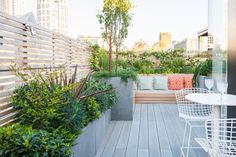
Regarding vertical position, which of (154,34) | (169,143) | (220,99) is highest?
(154,34)

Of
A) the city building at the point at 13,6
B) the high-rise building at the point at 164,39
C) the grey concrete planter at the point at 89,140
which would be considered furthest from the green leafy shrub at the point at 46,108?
the high-rise building at the point at 164,39

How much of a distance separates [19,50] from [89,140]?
1.41m

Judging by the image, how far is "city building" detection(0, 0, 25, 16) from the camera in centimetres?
676

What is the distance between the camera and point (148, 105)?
30.0 ft

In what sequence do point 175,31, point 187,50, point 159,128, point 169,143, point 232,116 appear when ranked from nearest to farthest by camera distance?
point 232,116 < point 169,143 < point 159,128 < point 187,50 < point 175,31

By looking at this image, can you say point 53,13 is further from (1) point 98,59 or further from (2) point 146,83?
(2) point 146,83

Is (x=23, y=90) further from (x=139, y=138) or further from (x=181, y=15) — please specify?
(x=181, y=15)

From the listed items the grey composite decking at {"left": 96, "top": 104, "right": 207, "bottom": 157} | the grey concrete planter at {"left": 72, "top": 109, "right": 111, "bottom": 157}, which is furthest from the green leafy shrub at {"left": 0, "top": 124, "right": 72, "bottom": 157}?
the grey composite decking at {"left": 96, "top": 104, "right": 207, "bottom": 157}

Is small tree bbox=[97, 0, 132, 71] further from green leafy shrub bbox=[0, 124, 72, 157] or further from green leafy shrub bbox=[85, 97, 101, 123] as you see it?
green leafy shrub bbox=[0, 124, 72, 157]

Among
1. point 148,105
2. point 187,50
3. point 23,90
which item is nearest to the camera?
point 23,90

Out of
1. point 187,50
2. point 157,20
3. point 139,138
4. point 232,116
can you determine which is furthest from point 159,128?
point 157,20

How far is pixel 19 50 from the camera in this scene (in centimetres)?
341

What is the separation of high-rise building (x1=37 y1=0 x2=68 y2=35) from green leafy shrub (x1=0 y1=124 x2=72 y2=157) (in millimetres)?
7329

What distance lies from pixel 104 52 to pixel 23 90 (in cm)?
617
